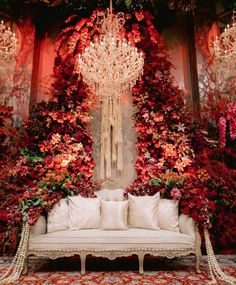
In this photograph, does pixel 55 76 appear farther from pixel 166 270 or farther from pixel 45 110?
pixel 166 270

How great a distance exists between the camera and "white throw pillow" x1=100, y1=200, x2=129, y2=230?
3.35 m

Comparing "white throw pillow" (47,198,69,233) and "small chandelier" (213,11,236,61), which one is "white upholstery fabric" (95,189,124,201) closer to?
"white throw pillow" (47,198,69,233)

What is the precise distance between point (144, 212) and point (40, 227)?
1249mm

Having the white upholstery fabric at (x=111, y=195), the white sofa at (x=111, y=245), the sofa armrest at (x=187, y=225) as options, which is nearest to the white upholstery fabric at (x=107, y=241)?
the white sofa at (x=111, y=245)

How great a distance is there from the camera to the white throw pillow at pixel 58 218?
334cm

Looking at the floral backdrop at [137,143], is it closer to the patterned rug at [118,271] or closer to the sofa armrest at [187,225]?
the sofa armrest at [187,225]

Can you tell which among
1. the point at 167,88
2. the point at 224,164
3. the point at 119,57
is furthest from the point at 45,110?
the point at 224,164

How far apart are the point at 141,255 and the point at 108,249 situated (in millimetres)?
368

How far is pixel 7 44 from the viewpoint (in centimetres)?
500

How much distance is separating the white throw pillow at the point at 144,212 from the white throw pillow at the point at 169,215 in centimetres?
7

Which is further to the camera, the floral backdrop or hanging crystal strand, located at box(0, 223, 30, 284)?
the floral backdrop

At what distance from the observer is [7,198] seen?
4.13m

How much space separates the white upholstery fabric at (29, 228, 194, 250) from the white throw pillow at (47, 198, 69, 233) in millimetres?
233

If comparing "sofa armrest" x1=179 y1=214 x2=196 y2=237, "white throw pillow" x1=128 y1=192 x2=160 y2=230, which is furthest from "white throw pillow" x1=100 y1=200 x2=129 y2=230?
"sofa armrest" x1=179 y1=214 x2=196 y2=237
